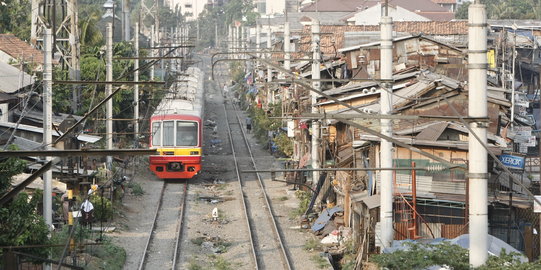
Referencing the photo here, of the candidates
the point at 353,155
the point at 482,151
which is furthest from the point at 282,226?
the point at 482,151

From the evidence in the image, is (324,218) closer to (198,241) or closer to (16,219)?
(198,241)

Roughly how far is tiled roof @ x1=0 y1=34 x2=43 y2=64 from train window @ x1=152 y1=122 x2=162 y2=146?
6273 mm

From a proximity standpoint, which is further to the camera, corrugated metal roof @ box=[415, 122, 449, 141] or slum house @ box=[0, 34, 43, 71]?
slum house @ box=[0, 34, 43, 71]

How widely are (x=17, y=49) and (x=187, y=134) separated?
927cm

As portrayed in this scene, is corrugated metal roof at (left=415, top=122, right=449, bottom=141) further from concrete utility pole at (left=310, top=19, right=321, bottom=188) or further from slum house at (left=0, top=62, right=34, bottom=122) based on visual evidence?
slum house at (left=0, top=62, right=34, bottom=122)

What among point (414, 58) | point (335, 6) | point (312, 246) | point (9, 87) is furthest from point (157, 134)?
point (335, 6)

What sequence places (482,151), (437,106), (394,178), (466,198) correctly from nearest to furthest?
(482,151)
(466,198)
(394,178)
(437,106)

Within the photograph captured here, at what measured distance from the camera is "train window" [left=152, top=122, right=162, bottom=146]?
28.7 m

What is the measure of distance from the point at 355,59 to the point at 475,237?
69.9ft

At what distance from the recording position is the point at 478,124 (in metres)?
11.1

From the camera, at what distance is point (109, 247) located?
1936cm

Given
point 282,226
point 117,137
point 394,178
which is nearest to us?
point 394,178

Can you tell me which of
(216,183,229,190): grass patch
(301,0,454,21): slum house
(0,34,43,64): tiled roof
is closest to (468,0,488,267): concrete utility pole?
(216,183,229,190): grass patch

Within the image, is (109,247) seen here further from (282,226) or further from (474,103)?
(474,103)
